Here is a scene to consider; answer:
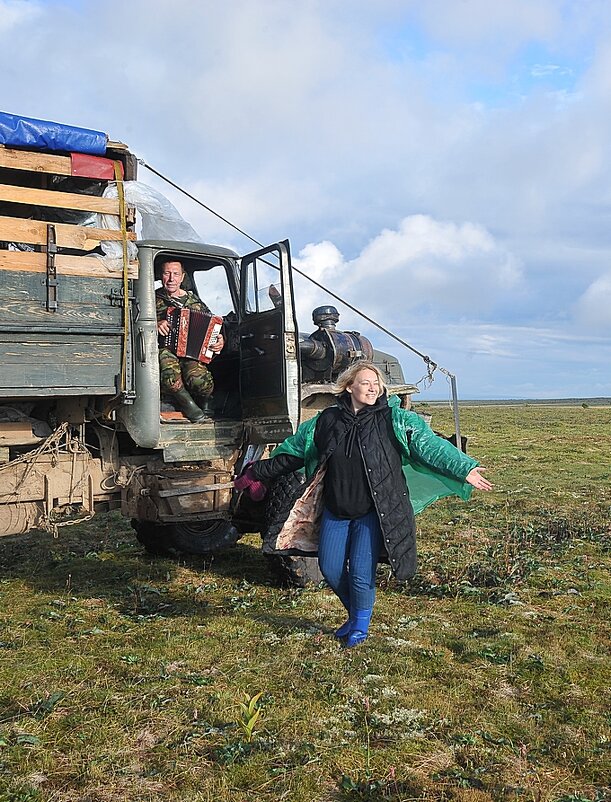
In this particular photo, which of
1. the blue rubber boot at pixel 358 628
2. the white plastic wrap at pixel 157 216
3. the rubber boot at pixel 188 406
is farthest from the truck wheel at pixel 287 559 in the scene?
the white plastic wrap at pixel 157 216

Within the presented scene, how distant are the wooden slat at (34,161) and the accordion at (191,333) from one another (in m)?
1.42

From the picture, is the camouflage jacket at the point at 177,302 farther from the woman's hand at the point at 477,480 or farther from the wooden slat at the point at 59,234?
the woman's hand at the point at 477,480

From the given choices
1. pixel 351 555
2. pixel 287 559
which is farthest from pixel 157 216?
pixel 351 555

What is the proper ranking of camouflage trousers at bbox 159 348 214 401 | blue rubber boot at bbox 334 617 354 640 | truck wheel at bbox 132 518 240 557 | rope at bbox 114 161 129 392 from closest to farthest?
blue rubber boot at bbox 334 617 354 640, rope at bbox 114 161 129 392, camouflage trousers at bbox 159 348 214 401, truck wheel at bbox 132 518 240 557

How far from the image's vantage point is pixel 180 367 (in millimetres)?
6309

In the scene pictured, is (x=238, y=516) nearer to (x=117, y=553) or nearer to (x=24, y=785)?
(x=117, y=553)

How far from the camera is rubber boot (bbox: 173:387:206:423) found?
249 inches

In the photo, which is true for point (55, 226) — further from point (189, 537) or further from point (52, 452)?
point (189, 537)

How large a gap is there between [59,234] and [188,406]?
1807mm

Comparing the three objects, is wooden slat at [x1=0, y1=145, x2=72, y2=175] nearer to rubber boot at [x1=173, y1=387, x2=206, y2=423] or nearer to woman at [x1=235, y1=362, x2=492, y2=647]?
rubber boot at [x1=173, y1=387, x2=206, y2=423]

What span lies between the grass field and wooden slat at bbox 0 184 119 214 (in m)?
2.95

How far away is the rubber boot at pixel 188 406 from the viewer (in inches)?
249

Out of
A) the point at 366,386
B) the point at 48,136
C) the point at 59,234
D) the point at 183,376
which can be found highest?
the point at 48,136

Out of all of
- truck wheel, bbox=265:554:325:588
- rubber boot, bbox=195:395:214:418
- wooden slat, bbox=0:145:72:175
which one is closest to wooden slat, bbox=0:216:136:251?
wooden slat, bbox=0:145:72:175
